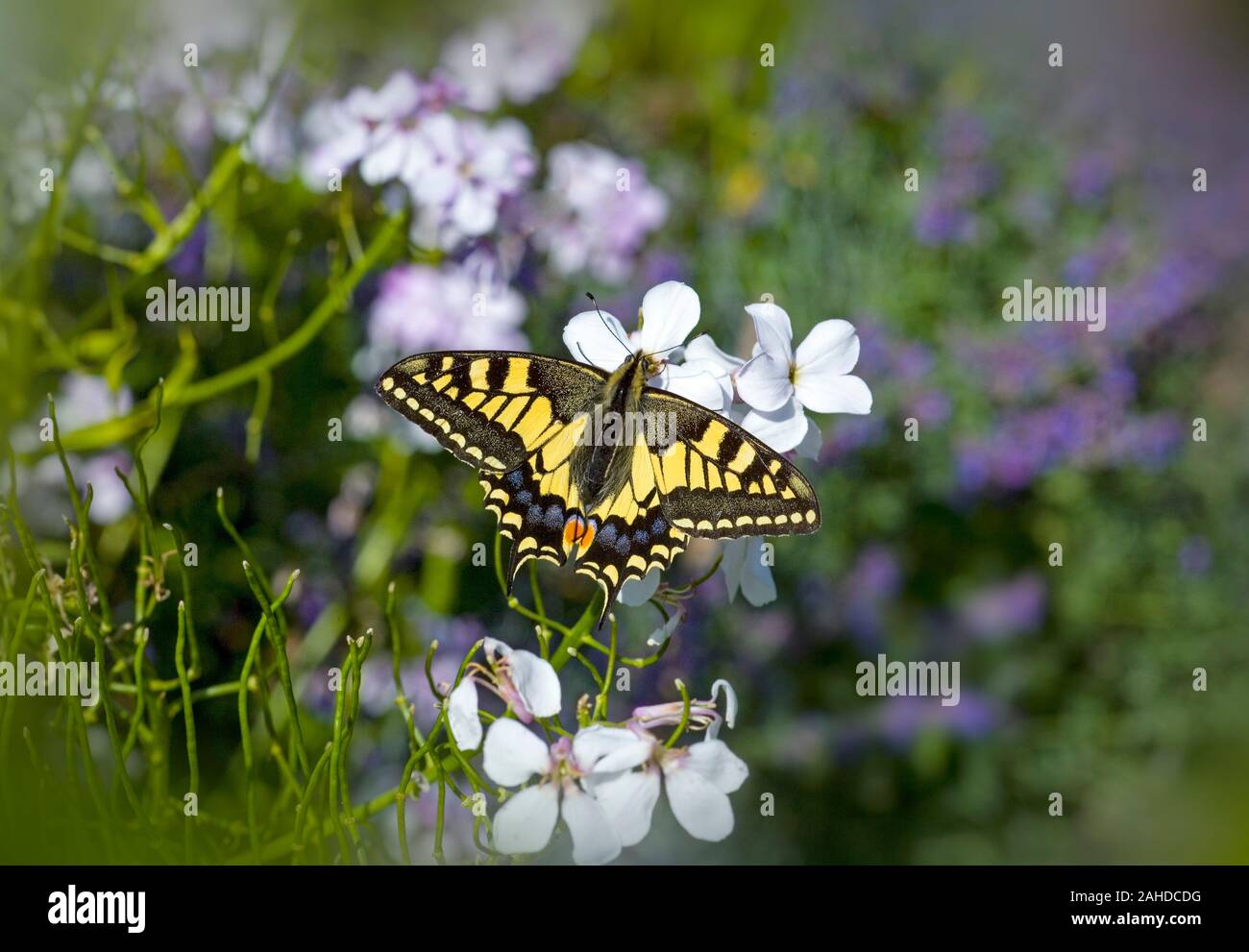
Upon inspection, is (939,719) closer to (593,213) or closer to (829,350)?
(593,213)

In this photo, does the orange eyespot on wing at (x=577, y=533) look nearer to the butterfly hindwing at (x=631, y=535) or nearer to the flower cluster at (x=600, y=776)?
the butterfly hindwing at (x=631, y=535)

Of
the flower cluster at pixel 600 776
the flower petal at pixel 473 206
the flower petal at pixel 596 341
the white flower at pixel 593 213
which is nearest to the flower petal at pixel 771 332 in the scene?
the flower petal at pixel 596 341

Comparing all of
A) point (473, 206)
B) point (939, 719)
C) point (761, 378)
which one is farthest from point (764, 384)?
point (939, 719)

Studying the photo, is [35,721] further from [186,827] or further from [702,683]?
[702,683]

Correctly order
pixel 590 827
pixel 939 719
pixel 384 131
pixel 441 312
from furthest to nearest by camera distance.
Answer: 1. pixel 939 719
2. pixel 441 312
3. pixel 384 131
4. pixel 590 827

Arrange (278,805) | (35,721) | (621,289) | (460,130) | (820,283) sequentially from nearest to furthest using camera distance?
(278,805) < (35,721) < (460,130) < (621,289) < (820,283)

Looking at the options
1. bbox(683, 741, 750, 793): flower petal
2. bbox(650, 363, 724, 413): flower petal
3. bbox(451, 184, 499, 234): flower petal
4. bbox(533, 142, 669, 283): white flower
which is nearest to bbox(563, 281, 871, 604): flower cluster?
bbox(650, 363, 724, 413): flower petal
